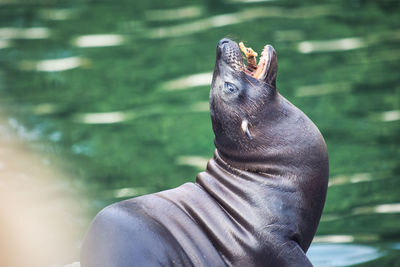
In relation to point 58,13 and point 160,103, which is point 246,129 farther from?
point 58,13

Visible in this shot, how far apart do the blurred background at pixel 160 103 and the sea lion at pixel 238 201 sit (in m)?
1.00

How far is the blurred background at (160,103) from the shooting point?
460 cm

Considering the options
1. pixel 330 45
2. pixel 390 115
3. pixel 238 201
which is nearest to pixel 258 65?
pixel 238 201

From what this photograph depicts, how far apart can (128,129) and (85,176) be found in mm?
826

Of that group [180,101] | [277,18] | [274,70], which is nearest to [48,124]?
[180,101]

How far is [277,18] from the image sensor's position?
7340 mm

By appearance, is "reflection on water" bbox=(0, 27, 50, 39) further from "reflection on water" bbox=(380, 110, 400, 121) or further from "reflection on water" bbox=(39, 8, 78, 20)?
"reflection on water" bbox=(380, 110, 400, 121)

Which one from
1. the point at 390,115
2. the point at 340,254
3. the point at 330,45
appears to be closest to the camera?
the point at 340,254

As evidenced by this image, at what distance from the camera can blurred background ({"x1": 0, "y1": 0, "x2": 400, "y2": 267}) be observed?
181 inches

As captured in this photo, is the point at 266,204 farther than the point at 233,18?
No

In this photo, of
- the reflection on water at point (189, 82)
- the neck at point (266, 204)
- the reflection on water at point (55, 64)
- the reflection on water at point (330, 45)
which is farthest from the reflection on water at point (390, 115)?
the neck at point (266, 204)

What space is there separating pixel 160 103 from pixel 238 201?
12.5ft

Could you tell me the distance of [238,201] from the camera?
2.61 meters

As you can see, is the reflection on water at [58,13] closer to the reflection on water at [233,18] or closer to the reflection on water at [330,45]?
the reflection on water at [233,18]
